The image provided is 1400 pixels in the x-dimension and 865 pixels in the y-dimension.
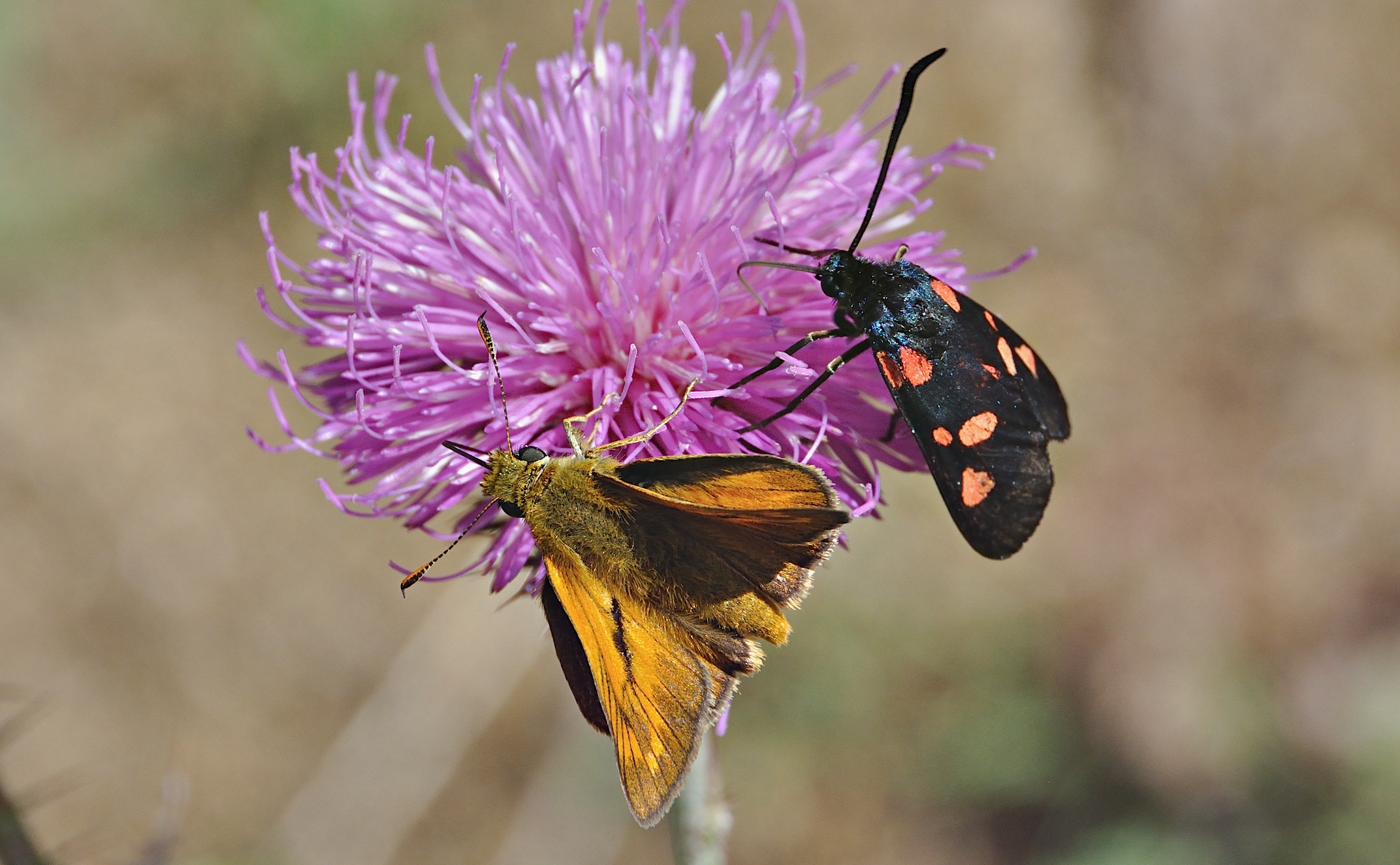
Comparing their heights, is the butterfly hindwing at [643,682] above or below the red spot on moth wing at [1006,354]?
below

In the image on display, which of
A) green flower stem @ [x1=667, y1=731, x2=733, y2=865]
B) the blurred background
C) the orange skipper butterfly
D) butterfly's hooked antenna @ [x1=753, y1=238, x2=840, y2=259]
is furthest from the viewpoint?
the blurred background

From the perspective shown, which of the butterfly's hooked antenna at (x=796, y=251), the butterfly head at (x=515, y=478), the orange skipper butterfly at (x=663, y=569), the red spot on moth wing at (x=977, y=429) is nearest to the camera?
the orange skipper butterfly at (x=663, y=569)

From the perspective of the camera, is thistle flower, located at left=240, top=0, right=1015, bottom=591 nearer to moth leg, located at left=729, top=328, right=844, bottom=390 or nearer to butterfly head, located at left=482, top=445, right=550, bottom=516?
moth leg, located at left=729, top=328, right=844, bottom=390

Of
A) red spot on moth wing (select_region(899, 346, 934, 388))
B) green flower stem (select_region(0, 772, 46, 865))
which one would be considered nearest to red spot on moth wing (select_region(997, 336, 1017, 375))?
red spot on moth wing (select_region(899, 346, 934, 388))

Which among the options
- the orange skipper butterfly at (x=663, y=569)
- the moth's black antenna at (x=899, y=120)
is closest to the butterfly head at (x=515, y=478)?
the orange skipper butterfly at (x=663, y=569)

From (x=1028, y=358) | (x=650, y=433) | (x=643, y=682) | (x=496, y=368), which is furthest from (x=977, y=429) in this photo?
(x=496, y=368)

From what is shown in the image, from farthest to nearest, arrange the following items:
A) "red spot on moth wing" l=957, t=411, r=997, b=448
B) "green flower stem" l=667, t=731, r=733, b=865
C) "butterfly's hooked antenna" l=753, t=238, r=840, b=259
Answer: "green flower stem" l=667, t=731, r=733, b=865, "butterfly's hooked antenna" l=753, t=238, r=840, b=259, "red spot on moth wing" l=957, t=411, r=997, b=448

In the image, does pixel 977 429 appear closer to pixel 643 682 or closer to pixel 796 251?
pixel 796 251

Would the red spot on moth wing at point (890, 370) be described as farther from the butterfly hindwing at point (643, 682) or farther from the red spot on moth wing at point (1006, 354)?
the butterfly hindwing at point (643, 682)
